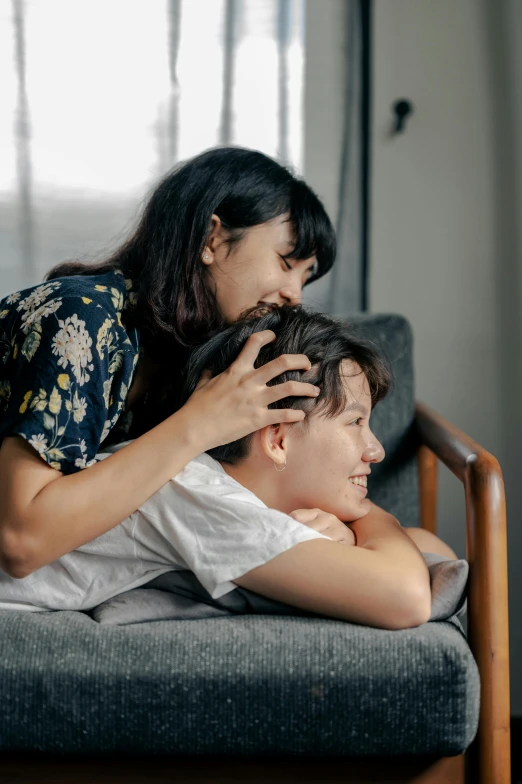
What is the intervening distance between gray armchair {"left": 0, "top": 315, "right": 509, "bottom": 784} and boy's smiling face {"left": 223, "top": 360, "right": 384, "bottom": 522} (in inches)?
7.5

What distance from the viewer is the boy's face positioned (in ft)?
3.52

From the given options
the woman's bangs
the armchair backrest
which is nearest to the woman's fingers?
the woman's bangs

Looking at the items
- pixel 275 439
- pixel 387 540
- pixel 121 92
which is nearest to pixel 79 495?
pixel 275 439

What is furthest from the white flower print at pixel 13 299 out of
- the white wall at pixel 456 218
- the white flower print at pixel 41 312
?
the white wall at pixel 456 218

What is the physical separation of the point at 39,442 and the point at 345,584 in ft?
1.31

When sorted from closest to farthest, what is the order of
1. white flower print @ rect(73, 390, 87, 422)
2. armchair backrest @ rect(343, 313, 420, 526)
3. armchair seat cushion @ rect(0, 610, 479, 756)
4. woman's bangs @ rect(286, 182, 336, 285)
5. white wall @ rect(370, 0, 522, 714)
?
1. armchair seat cushion @ rect(0, 610, 479, 756)
2. white flower print @ rect(73, 390, 87, 422)
3. woman's bangs @ rect(286, 182, 336, 285)
4. armchair backrest @ rect(343, 313, 420, 526)
5. white wall @ rect(370, 0, 522, 714)

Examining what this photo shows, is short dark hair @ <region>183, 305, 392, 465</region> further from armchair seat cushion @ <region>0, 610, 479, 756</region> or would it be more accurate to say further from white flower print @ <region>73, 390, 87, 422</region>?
armchair seat cushion @ <region>0, 610, 479, 756</region>

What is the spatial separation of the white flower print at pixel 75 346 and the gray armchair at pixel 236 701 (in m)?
0.32

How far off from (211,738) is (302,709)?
0.35 feet

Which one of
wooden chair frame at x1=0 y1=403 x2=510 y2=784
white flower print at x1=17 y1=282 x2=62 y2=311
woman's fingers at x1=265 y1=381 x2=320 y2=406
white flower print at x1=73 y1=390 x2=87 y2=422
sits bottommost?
wooden chair frame at x1=0 y1=403 x2=510 y2=784

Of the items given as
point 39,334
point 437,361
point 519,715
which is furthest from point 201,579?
point 519,715

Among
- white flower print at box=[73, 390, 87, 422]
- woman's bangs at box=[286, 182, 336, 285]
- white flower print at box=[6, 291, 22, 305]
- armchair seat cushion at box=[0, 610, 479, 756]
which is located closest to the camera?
armchair seat cushion at box=[0, 610, 479, 756]

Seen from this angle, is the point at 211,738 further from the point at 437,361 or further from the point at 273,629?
the point at 437,361

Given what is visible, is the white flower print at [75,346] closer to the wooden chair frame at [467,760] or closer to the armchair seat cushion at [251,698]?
the armchair seat cushion at [251,698]
